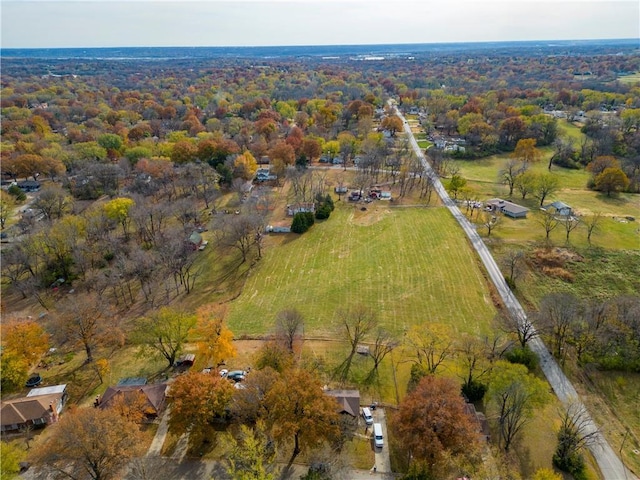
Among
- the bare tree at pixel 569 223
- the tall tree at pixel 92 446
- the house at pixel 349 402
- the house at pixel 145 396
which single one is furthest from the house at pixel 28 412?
the bare tree at pixel 569 223

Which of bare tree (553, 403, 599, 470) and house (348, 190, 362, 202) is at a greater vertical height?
house (348, 190, 362, 202)

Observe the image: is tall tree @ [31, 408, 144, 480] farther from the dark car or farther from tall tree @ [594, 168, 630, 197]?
tall tree @ [594, 168, 630, 197]

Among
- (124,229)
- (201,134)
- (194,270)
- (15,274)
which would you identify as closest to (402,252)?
(194,270)

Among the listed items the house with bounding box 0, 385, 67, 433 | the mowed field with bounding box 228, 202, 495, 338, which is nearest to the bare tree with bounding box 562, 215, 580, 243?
the mowed field with bounding box 228, 202, 495, 338

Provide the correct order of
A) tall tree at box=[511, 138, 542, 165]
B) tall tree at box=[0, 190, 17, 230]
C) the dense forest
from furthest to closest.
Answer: tall tree at box=[511, 138, 542, 165]
tall tree at box=[0, 190, 17, 230]
the dense forest

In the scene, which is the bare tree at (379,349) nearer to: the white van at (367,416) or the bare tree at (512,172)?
the white van at (367,416)

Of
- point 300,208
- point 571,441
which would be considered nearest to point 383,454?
point 571,441

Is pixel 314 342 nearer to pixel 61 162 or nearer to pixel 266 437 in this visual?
pixel 266 437
